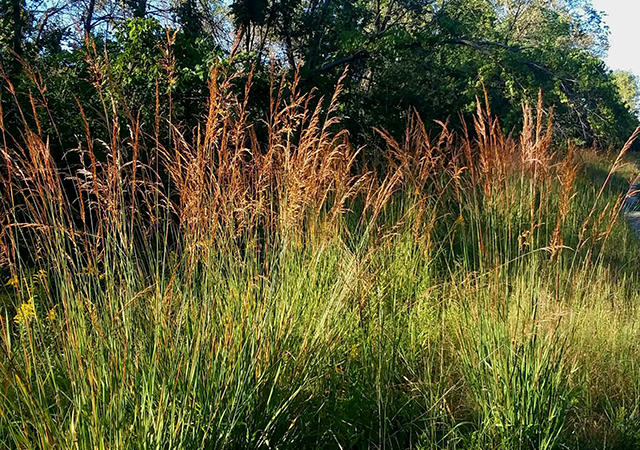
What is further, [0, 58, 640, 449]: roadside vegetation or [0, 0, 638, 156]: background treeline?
[0, 0, 638, 156]: background treeline

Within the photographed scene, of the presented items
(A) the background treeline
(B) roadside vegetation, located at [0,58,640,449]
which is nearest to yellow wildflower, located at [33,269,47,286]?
(B) roadside vegetation, located at [0,58,640,449]

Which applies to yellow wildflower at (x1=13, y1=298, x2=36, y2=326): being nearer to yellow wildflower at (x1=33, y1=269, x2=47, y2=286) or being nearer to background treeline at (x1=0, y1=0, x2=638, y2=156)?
yellow wildflower at (x1=33, y1=269, x2=47, y2=286)

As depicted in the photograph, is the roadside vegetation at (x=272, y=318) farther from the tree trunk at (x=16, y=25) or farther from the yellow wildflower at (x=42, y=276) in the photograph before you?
the tree trunk at (x=16, y=25)

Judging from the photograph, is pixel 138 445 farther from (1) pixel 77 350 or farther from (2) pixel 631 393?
(2) pixel 631 393

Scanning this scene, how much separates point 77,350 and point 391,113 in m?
8.37

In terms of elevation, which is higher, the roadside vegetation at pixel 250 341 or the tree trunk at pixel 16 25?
the tree trunk at pixel 16 25

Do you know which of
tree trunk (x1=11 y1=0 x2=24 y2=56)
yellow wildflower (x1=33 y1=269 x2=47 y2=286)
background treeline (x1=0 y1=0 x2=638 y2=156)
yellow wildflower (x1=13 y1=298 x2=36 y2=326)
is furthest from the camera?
background treeline (x1=0 y1=0 x2=638 y2=156)

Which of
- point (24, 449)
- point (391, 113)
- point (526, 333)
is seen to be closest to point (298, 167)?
point (526, 333)

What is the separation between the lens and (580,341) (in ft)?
9.89

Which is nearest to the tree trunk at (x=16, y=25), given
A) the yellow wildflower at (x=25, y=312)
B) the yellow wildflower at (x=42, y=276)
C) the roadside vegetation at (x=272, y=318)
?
the roadside vegetation at (x=272, y=318)

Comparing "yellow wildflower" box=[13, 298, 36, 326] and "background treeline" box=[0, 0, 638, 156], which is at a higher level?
"background treeline" box=[0, 0, 638, 156]

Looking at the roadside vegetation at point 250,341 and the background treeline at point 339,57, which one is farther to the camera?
the background treeline at point 339,57

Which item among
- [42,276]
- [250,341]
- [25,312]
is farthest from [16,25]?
[250,341]

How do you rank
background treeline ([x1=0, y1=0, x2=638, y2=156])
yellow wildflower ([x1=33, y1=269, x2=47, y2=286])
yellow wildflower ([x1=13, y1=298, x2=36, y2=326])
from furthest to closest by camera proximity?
background treeline ([x1=0, y1=0, x2=638, y2=156]), yellow wildflower ([x1=33, y1=269, x2=47, y2=286]), yellow wildflower ([x1=13, y1=298, x2=36, y2=326])
